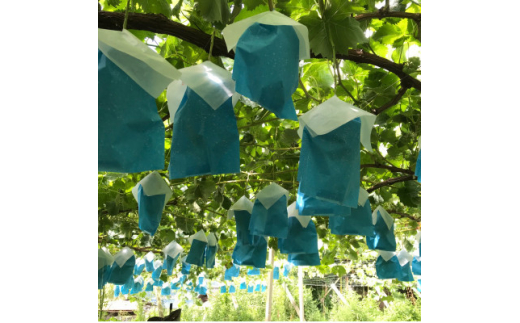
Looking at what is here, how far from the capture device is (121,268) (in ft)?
8.26

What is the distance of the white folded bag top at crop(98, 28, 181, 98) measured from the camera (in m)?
0.42

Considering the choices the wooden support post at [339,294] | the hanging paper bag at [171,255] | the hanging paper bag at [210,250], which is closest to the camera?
the hanging paper bag at [210,250]

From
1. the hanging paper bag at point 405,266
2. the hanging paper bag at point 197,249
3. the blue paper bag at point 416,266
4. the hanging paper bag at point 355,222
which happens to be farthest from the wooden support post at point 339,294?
the hanging paper bag at point 355,222

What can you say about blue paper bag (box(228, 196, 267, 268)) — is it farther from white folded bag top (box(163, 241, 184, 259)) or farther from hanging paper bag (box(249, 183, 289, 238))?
white folded bag top (box(163, 241, 184, 259))

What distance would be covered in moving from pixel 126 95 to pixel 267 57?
0.54 feet

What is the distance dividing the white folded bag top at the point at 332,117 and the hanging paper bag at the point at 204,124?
0.41 ft

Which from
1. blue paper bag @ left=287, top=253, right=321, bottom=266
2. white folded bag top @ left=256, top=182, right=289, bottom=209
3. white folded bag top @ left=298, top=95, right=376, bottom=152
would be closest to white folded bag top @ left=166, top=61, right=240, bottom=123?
white folded bag top @ left=298, top=95, right=376, bottom=152

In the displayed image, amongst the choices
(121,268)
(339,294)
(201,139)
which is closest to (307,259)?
(201,139)

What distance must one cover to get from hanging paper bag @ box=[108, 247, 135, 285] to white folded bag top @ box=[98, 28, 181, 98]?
230cm

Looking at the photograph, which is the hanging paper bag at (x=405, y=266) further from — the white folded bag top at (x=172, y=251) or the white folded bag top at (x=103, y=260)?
the white folded bag top at (x=103, y=260)

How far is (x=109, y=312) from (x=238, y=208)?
898 cm

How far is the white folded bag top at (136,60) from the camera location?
42 centimetres

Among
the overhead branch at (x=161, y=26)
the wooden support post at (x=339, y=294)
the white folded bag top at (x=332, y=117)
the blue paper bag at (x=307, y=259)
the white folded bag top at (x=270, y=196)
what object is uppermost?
the overhead branch at (x=161, y=26)
